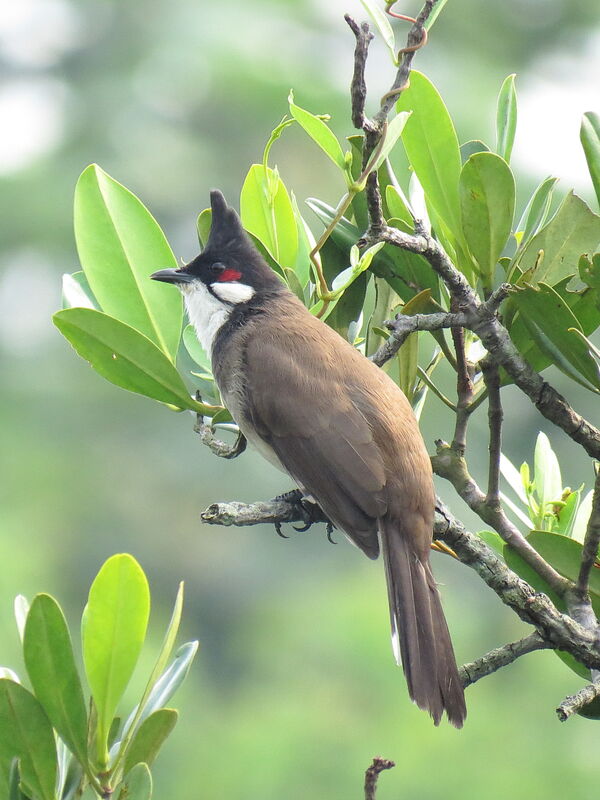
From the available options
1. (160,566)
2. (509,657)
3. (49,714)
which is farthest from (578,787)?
(49,714)

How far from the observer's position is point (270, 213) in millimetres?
1696

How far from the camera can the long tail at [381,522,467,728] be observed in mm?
1575

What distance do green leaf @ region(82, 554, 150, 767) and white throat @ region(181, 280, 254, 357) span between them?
1.28 m

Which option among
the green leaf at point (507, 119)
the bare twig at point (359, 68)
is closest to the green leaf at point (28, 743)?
the bare twig at point (359, 68)

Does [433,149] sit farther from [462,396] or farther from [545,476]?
[545,476]

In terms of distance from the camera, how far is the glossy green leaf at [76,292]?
1767 millimetres

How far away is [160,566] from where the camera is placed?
30.5 feet

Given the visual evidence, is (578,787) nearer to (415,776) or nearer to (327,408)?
(415,776)

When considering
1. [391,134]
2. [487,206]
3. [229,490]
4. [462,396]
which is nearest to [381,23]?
[391,134]

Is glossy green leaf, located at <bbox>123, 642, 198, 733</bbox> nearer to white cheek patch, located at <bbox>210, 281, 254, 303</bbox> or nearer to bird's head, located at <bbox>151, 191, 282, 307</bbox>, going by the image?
bird's head, located at <bbox>151, 191, 282, 307</bbox>

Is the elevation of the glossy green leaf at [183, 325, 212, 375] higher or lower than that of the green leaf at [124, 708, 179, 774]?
higher

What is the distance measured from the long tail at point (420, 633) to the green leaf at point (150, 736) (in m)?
0.44

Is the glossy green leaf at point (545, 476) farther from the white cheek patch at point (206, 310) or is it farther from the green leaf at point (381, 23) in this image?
the white cheek patch at point (206, 310)

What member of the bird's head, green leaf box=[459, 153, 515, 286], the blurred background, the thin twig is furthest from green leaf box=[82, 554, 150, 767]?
the blurred background
